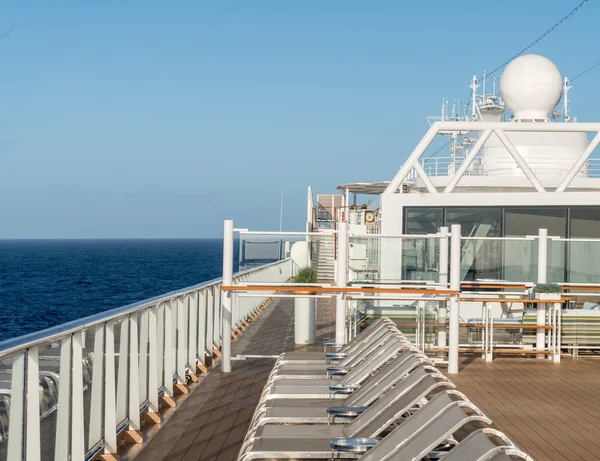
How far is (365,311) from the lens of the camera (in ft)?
33.9

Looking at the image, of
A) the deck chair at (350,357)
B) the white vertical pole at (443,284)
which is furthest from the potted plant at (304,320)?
the deck chair at (350,357)

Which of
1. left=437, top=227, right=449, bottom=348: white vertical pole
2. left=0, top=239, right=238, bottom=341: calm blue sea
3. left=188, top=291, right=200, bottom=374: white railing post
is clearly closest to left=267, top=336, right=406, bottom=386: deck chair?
left=188, top=291, right=200, bottom=374: white railing post

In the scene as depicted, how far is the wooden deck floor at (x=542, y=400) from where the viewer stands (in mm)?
6371

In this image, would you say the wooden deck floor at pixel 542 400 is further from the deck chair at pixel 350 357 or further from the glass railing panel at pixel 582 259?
the glass railing panel at pixel 582 259

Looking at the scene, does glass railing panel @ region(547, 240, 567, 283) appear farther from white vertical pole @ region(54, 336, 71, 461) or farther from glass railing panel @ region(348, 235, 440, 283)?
white vertical pole @ region(54, 336, 71, 461)

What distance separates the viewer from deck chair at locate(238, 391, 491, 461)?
11.8 ft

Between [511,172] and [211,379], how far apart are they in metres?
15.9

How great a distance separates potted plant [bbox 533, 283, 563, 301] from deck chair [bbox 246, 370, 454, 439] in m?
6.64

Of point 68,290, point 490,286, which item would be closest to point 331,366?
point 490,286

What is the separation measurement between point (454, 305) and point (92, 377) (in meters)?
5.94

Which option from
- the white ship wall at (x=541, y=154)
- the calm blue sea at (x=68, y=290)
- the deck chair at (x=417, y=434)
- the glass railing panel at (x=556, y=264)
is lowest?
the calm blue sea at (x=68, y=290)

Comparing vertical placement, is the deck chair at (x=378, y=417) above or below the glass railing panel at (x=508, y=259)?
below

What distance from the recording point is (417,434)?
3744 mm

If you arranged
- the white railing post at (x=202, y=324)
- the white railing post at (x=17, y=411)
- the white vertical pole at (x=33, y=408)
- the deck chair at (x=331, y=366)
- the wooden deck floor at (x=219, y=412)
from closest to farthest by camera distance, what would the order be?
1. the white railing post at (x=17, y=411)
2. the white vertical pole at (x=33, y=408)
3. the wooden deck floor at (x=219, y=412)
4. the deck chair at (x=331, y=366)
5. the white railing post at (x=202, y=324)
